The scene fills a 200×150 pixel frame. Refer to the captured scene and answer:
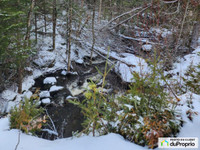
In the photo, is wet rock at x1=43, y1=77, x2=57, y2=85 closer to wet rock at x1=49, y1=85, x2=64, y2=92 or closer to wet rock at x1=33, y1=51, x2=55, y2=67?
wet rock at x1=49, y1=85, x2=64, y2=92

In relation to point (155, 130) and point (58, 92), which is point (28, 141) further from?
point (58, 92)

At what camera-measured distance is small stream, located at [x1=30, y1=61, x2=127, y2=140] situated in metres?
5.89

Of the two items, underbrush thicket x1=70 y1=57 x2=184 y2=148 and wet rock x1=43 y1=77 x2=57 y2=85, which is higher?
underbrush thicket x1=70 y1=57 x2=184 y2=148

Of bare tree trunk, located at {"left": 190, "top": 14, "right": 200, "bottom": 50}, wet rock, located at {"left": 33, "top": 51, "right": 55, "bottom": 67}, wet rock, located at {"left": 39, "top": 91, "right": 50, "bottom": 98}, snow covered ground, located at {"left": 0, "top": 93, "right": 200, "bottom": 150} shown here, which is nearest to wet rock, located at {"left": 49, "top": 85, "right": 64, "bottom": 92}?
wet rock, located at {"left": 39, "top": 91, "right": 50, "bottom": 98}

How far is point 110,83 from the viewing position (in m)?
9.18

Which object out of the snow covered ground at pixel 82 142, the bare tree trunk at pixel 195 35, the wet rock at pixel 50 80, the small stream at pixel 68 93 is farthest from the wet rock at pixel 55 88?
the bare tree trunk at pixel 195 35

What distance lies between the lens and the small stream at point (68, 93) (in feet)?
19.3

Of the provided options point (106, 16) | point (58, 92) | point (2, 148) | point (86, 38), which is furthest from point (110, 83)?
point (106, 16)

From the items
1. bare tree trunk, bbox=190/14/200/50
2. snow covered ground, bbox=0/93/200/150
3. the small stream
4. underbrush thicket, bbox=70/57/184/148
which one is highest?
bare tree trunk, bbox=190/14/200/50

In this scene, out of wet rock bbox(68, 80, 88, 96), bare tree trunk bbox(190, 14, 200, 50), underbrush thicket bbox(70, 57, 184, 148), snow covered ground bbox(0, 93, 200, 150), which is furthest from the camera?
bare tree trunk bbox(190, 14, 200, 50)

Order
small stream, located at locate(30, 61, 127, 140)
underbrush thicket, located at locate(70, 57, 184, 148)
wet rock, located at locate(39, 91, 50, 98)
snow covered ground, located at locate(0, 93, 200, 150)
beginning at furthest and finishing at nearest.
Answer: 1. wet rock, located at locate(39, 91, 50, 98)
2. small stream, located at locate(30, 61, 127, 140)
3. underbrush thicket, located at locate(70, 57, 184, 148)
4. snow covered ground, located at locate(0, 93, 200, 150)

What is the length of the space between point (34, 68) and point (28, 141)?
907 centimetres

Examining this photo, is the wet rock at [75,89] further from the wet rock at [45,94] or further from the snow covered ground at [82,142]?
the snow covered ground at [82,142]

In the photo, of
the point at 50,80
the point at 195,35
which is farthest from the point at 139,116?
the point at 195,35
